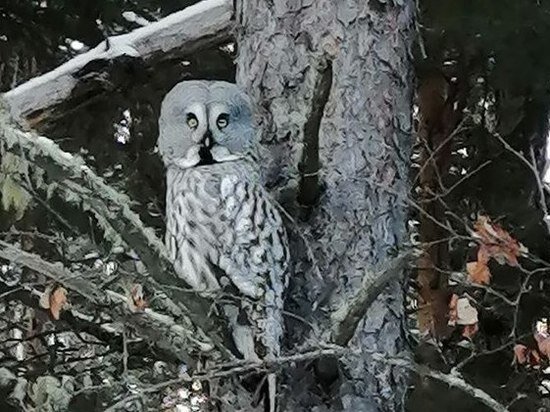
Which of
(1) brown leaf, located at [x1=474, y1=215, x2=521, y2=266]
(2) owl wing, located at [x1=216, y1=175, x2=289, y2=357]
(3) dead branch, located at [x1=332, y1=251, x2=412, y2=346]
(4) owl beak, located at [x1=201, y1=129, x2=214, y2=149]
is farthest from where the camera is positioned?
(1) brown leaf, located at [x1=474, y1=215, x2=521, y2=266]

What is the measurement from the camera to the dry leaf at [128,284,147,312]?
6.99ft

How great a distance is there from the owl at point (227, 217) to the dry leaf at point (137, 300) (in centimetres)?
9

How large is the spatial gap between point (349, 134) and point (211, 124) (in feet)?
1.00

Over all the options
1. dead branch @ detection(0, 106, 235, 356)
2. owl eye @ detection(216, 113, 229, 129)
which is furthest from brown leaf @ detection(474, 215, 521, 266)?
dead branch @ detection(0, 106, 235, 356)

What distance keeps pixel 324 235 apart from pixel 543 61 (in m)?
1.44

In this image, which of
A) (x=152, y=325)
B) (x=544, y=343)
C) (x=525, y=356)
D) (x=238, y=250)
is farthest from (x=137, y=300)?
(x=525, y=356)

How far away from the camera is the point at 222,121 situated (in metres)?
2.32

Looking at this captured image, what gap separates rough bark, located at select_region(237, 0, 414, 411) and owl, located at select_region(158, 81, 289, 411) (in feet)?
0.35

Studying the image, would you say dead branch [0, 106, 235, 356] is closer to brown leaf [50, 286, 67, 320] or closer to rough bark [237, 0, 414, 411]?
rough bark [237, 0, 414, 411]

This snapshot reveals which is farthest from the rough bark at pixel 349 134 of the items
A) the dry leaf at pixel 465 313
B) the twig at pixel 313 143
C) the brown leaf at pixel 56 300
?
the brown leaf at pixel 56 300

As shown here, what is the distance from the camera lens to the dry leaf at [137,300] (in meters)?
2.13

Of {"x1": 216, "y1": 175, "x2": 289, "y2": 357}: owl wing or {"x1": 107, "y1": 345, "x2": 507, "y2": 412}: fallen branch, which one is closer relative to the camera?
{"x1": 107, "y1": 345, "x2": 507, "y2": 412}: fallen branch

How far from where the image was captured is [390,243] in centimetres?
240

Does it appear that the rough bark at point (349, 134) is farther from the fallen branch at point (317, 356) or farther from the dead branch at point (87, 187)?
the dead branch at point (87, 187)
